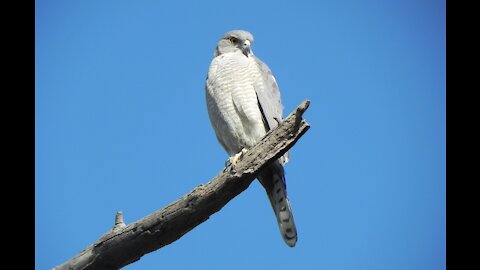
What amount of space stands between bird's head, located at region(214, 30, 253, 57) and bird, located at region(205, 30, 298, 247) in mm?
257

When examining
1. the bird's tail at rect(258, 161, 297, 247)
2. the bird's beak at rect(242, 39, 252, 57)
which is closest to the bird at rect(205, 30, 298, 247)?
the bird's tail at rect(258, 161, 297, 247)

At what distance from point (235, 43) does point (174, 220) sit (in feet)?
10.9

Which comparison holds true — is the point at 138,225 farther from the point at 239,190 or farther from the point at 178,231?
the point at 239,190

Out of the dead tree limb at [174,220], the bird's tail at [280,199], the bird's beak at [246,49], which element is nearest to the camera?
the dead tree limb at [174,220]

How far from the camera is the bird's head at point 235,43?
6.99m

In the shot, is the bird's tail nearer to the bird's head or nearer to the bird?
the bird

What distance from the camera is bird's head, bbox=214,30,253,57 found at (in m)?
6.99

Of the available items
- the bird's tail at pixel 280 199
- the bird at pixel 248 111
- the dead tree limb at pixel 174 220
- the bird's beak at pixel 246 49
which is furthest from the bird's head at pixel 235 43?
the dead tree limb at pixel 174 220

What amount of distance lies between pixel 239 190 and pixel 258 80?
89.2 inches

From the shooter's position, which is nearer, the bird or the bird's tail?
the bird's tail

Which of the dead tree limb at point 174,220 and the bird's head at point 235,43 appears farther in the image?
the bird's head at point 235,43

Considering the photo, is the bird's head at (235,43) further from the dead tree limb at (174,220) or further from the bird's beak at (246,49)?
the dead tree limb at (174,220)

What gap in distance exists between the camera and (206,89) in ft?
21.8

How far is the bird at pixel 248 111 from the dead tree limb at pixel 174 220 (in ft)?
5.45
